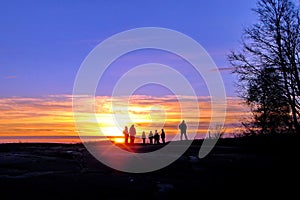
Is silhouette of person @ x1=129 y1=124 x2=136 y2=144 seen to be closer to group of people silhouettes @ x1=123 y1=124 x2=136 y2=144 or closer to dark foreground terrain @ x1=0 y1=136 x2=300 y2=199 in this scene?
group of people silhouettes @ x1=123 y1=124 x2=136 y2=144

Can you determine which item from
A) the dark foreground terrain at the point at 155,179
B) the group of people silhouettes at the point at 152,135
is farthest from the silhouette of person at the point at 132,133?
the dark foreground terrain at the point at 155,179

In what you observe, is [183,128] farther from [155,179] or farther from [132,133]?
[155,179]

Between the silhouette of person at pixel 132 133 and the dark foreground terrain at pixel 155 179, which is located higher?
the silhouette of person at pixel 132 133

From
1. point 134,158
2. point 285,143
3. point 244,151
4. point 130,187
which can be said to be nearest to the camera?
point 130,187

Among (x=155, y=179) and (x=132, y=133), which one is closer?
(x=155, y=179)

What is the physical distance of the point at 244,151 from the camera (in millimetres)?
26766

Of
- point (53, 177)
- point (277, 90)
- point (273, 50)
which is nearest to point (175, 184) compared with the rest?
point (53, 177)

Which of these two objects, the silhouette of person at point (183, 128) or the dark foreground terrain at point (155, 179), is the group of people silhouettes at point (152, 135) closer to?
the silhouette of person at point (183, 128)

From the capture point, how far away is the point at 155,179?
1639cm

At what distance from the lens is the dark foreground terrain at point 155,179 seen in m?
13.9

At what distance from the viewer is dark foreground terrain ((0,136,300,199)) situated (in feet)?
45.6

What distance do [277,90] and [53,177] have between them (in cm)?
2277

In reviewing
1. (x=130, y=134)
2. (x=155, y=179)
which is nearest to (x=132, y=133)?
(x=130, y=134)

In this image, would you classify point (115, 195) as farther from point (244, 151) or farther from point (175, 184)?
point (244, 151)
